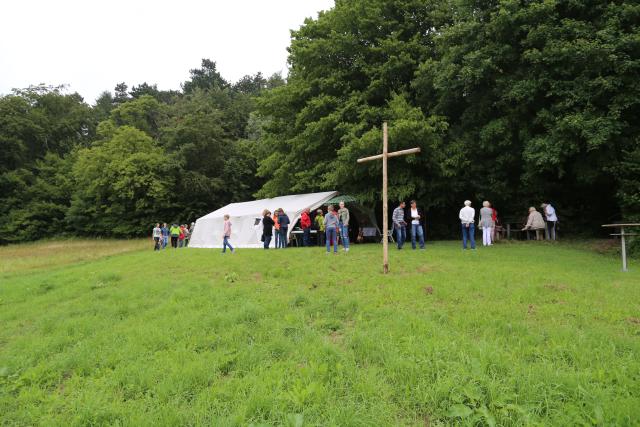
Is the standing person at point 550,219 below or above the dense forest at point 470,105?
below

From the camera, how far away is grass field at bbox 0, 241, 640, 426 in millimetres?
3215

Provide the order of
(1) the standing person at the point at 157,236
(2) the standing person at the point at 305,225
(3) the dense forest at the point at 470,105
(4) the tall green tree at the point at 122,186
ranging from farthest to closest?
(4) the tall green tree at the point at 122,186, (1) the standing person at the point at 157,236, (2) the standing person at the point at 305,225, (3) the dense forest at the point at 470,105

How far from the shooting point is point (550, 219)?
52.4ft

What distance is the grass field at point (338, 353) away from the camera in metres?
3.21

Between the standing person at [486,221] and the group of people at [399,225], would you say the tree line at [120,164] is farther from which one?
the standing person at [486,221]

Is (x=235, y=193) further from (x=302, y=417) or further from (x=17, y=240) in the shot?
(x=302, y=417)

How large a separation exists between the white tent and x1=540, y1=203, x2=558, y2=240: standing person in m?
9.14

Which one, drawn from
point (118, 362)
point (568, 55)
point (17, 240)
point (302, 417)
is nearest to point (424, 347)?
point (302, 417)

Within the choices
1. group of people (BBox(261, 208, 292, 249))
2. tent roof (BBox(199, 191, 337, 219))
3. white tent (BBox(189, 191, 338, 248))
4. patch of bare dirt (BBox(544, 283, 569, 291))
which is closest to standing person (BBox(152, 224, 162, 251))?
white tent (BBox(189, 191, 338, 248))

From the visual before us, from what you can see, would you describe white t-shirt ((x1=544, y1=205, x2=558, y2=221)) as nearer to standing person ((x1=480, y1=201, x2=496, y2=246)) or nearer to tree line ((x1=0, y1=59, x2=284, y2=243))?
standing person ((x1=480, y1=201, x2=496, y2=246))

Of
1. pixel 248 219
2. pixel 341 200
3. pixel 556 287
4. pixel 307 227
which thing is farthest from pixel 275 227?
pixel 556 287

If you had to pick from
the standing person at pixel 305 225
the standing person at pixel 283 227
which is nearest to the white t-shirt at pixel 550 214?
the standing person at pixel 305 225

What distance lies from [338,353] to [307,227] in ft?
43.4

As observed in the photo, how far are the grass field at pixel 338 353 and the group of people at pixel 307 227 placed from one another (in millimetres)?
4728
